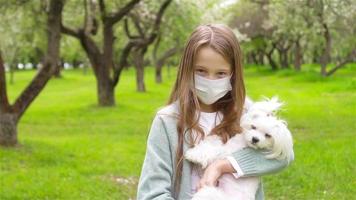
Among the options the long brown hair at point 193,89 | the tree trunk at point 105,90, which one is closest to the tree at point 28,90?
the long brown hair at point 193,89

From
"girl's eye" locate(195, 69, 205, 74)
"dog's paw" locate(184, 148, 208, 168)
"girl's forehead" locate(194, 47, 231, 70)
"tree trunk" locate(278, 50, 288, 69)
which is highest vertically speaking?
"girl's forehead" locate(194, 47, 231, 70)

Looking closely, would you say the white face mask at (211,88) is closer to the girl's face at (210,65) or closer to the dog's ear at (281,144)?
the girl's face at (210,65)

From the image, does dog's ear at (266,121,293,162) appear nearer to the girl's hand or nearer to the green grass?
the girl's hand

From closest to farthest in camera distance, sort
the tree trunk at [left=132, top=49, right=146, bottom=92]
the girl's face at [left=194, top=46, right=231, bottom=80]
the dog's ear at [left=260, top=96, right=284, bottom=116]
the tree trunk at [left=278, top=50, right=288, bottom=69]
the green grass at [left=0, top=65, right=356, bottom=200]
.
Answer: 1. the girl's face at [left=194, top=46, right=231, bottom=80]
2. the dog's ear at [left=260, top=96, right=284, bottom=116]
3. the green grass at [left=0, top=65, right=356, bottom=200]
4. the tree trunk at [left=132, top=49, right=146, bottom=92]
5. the tree trunk at [left=278, top=50, right=288, bottom=69]

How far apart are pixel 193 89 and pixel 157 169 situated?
0.41 meters

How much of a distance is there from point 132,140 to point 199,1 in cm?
1167

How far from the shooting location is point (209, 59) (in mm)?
2707

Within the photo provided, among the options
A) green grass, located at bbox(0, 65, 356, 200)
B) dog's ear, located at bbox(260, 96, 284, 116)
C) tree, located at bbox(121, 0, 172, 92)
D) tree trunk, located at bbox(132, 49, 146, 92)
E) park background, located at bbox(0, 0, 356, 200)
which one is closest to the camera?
dog's ear, located at bbox(260, 96, 284, 116)

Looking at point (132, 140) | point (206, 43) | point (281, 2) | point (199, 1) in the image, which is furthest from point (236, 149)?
point (199, 1)

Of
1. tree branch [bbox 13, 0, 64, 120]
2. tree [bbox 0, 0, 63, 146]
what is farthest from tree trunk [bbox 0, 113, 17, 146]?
tree branch [bbox 13, 0, 64, 120]

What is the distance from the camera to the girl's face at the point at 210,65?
106 inches

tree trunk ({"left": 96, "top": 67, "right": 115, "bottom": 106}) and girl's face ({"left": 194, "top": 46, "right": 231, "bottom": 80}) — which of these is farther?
tree trunk ({"left": 96, "top": 67, "right": 115, "bottom": 106})

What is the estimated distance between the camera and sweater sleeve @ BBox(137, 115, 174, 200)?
2590mm

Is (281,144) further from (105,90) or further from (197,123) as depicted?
(105,90)
